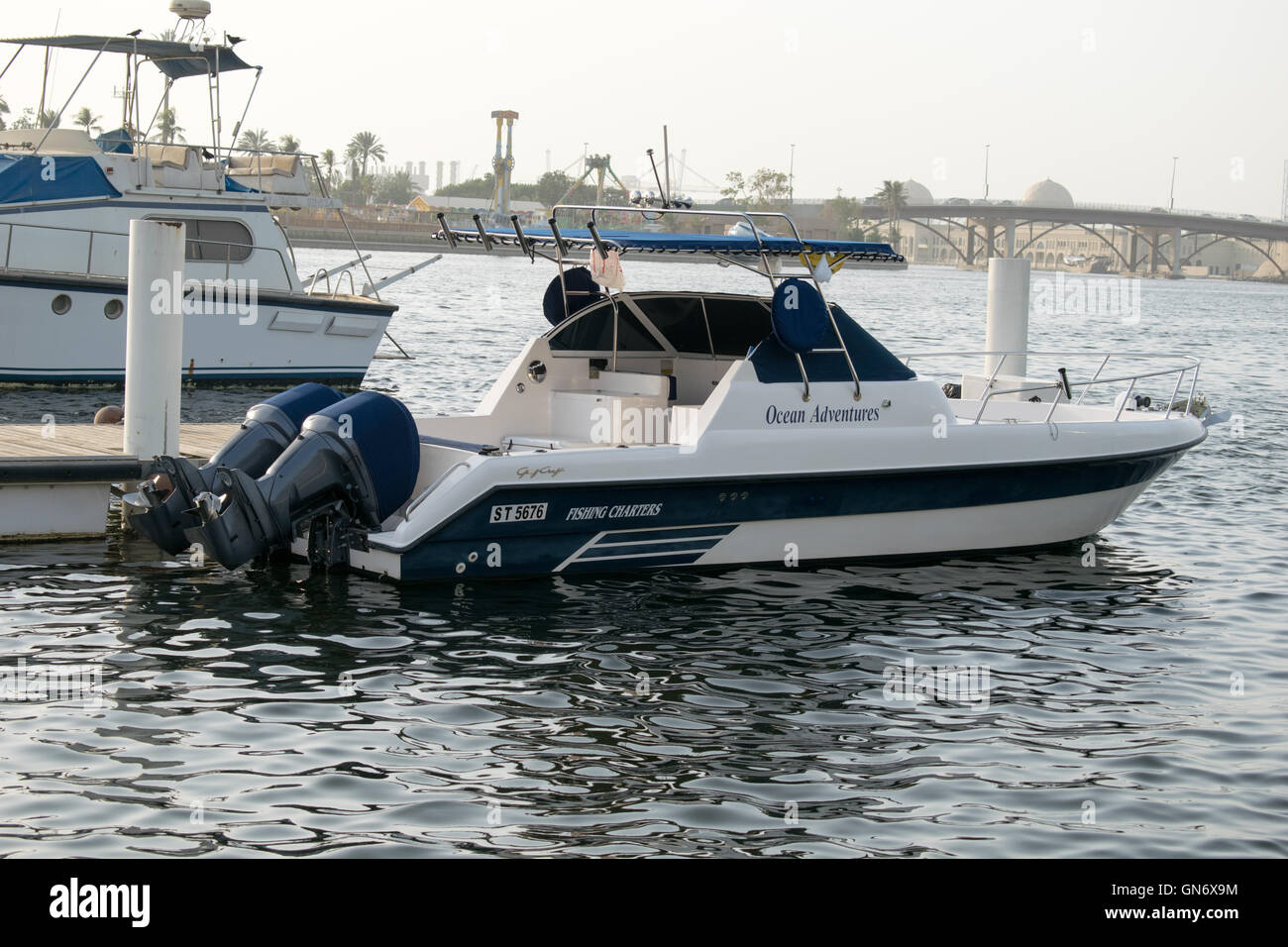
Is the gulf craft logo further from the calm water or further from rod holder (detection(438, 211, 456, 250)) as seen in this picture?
rod holder (detection(438, 211, 456, 250))

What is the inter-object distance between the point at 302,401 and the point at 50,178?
12944 mm

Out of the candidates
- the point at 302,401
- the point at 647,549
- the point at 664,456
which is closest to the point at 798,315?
the point at 664,456

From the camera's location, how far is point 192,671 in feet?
27.0

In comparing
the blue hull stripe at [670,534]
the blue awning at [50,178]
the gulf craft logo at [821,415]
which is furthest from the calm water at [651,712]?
the blue awning at [50,178]

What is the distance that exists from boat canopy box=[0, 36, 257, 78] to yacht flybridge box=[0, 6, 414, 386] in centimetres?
2

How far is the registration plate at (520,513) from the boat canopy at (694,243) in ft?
6.46

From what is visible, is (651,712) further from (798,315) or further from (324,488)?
(798,315)

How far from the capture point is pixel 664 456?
10.5 meters

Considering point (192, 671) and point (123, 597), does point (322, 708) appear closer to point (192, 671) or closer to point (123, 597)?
point (192, 671)

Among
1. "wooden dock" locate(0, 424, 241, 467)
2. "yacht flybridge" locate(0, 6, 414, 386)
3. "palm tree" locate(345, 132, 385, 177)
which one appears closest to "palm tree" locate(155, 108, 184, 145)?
"yacht flybridge" locate(0, 6, 414, 386)

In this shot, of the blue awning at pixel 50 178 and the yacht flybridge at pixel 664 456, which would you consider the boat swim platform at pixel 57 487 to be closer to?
the yacht flybridge at pixel 664 456
